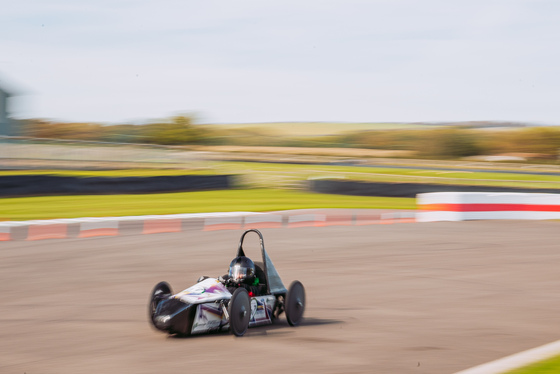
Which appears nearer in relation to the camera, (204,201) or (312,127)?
Result: (204,201)

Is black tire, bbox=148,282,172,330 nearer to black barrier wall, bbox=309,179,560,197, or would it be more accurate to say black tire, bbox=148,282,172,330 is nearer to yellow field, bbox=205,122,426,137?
black barrier wall, bbox=309,179,560,197

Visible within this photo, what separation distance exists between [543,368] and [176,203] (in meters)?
21.3

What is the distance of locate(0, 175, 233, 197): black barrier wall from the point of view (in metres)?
24.5

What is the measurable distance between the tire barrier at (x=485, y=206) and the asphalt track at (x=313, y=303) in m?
3.59

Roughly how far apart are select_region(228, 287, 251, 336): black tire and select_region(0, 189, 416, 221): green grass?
14.7 meters

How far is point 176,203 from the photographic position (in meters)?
25.5

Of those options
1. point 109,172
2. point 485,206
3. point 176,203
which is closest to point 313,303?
point 485,206

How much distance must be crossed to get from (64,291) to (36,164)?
20.6m

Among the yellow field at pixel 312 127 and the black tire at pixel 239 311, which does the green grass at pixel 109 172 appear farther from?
the yellow field at pixel 312 127

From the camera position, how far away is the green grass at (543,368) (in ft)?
15.5

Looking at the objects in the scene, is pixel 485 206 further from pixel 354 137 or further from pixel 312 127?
pixel 312 127

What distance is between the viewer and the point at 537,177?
41938mm

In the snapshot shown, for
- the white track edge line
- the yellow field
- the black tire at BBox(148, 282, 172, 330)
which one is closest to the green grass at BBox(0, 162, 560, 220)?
the black tire at BBox(148, 282, 172, 330)

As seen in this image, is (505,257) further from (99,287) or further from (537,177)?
(537,177)
